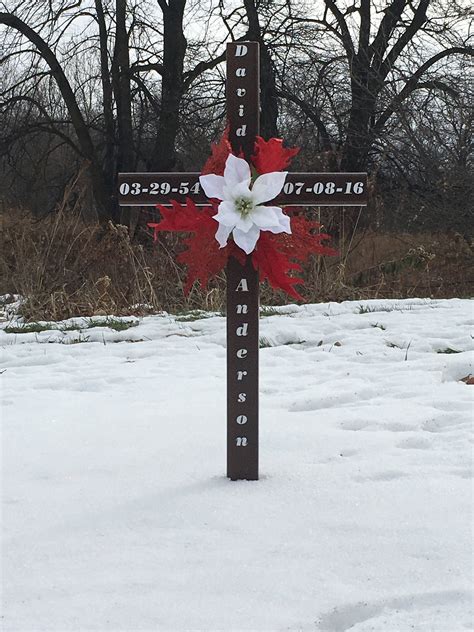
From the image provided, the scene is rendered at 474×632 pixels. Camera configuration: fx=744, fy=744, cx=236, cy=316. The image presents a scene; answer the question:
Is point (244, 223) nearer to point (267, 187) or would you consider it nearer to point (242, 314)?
point (267, 187)

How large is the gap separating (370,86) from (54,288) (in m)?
7.43

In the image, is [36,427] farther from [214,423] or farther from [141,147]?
[141,147]

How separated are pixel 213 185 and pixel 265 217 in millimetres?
195

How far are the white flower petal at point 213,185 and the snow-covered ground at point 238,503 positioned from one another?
3.03 feet

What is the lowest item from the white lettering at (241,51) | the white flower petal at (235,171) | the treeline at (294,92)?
the white flower petal at (235,171)

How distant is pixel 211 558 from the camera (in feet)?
6.23

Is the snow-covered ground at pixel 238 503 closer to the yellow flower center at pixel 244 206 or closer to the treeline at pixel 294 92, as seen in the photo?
the yellow flower center at pixel 244 206

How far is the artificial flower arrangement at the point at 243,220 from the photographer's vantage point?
2266 millimetres

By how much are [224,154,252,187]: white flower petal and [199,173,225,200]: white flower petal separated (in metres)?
0.03

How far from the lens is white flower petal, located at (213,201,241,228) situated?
224cm

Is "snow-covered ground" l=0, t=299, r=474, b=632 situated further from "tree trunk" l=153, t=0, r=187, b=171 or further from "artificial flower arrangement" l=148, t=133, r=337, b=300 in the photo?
"tree trunk" l=153, t=0, r=187, b=171

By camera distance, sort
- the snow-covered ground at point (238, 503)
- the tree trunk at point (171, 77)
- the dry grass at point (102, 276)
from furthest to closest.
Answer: the tree trunk at point (171, 77) < the dry grass at point (102, 276) < the snow-covered ground at point (238, 503)

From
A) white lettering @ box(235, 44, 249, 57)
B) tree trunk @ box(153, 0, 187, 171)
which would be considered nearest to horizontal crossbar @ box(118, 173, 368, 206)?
white lettering @ box(235, 44, 249, 57)

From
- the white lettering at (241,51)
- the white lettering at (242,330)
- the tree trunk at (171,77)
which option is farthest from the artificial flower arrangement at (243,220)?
the tree trunk at (171,77)
